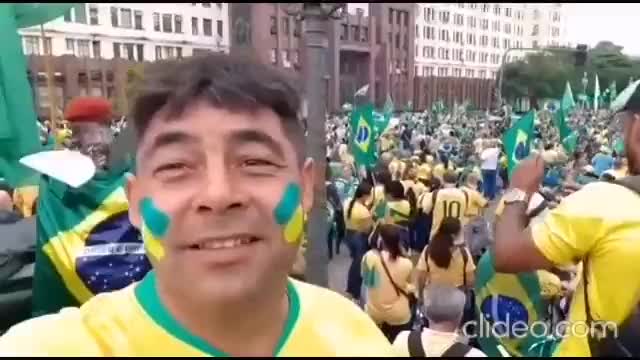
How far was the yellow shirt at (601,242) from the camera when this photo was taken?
6.40ft

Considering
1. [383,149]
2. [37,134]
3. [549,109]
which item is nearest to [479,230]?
[37,134]

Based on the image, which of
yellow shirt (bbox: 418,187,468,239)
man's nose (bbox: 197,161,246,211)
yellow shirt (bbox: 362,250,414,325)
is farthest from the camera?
yellow shirt (bbox: 418,187,468,239)

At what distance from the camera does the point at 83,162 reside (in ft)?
7.48

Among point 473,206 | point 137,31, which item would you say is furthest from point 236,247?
point 473,206

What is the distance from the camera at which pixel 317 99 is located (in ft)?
11.0

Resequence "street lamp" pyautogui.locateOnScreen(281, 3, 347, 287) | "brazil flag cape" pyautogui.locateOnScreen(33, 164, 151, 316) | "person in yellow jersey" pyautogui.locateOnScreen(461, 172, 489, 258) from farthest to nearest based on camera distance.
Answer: "person in yellow jersey" pyautogui.locateOnScreen(461, 172, 489, 258), "street lamp" pyautogui.locateOnScreen(281, 3, 347, 287), "brazil flag cape" pyautogui.locateOnScreen(33, 164, 151, 316)

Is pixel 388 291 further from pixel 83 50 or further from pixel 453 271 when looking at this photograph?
pixel 83 50

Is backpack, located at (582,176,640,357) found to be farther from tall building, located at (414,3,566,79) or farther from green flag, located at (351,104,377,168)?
tall building, located at (414,3,566,79)

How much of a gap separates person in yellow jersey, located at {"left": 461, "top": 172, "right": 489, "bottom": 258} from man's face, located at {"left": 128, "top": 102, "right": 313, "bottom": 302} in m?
5.09

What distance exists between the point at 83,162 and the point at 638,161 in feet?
4.85

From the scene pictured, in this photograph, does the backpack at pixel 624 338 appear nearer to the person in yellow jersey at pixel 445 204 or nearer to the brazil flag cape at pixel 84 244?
the brazil flag cape at pixel 84 244

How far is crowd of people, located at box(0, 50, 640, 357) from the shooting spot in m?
1.06

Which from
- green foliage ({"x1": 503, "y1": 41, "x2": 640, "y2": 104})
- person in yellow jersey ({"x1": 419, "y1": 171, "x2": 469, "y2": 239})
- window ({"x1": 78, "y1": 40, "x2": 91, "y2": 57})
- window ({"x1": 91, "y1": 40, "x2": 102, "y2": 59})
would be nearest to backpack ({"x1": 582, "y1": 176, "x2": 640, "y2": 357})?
person in yellow jersey ({"x1": 419, "y1": 171, "x2": 469, "y2": 239})

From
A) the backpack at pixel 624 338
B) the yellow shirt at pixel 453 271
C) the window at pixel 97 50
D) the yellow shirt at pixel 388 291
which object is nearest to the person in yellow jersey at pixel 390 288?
the yellow shirt at pixel 388 291
